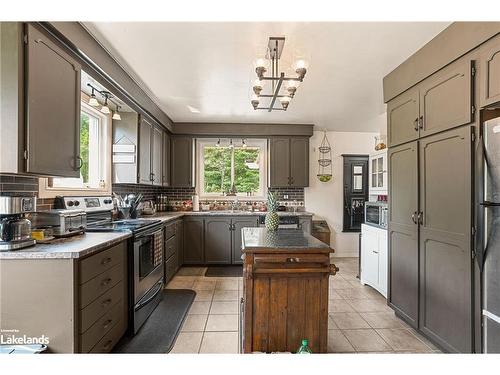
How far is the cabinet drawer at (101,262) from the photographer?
1.59m

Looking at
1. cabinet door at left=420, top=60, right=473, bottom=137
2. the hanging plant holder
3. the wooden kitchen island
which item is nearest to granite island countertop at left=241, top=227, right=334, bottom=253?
the wooden kitchen island

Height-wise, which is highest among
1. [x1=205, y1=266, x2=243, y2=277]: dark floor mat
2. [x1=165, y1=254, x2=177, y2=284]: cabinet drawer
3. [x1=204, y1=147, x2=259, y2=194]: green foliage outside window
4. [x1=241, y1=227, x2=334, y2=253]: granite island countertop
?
[x1=204, y1=147, x2=259, y2=194]: green foliage outside window

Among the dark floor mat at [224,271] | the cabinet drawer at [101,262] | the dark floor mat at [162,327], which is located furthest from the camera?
the dark floor mat at [224,271]

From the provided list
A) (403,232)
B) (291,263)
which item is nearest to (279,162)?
(403,232)

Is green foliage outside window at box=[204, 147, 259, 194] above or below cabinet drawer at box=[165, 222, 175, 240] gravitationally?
above

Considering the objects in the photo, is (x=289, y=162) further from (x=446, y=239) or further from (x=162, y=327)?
(x=162, y=327)

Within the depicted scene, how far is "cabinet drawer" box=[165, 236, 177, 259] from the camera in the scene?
3.49m

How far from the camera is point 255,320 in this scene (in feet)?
5.62

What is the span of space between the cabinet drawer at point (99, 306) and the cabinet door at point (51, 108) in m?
0.93

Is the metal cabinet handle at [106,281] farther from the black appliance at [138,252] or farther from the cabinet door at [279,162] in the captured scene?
the cabinet door at [279,162]

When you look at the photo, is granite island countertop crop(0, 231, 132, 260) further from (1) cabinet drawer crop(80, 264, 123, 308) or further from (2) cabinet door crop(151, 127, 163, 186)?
(2) cabinet door crop(151, 127, 163, 186)

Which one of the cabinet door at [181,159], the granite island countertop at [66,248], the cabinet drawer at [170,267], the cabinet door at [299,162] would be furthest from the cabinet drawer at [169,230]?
the cabinet door at [299,162]

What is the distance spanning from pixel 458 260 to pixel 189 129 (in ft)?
13.7

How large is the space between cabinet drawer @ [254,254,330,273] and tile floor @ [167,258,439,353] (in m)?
0.88
